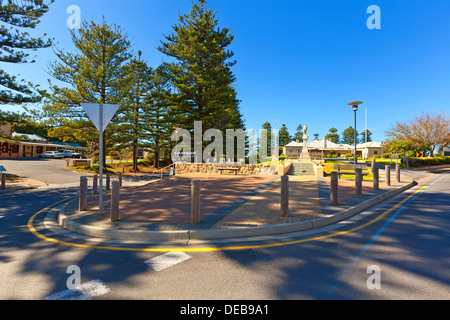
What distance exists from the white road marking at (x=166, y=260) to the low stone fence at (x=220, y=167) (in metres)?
15.1

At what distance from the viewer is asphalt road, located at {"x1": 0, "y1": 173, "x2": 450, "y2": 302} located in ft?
8.82

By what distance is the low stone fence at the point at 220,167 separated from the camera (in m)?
18.4

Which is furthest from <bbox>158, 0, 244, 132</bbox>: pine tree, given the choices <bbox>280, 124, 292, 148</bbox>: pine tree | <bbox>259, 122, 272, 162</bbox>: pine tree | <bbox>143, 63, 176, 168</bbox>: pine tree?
<bbox>280, 124, 292, 148</bbox>: pine tree

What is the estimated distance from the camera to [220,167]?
19.2 meters

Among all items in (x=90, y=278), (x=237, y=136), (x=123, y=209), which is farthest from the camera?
(x=237, y=136)

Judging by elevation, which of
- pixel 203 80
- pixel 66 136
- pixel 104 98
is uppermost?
pixel 203 80

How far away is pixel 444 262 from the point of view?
11.2ft

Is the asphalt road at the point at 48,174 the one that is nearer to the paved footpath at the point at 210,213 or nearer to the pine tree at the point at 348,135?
the paved footpath at the point at 210,213

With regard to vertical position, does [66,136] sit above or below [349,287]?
above

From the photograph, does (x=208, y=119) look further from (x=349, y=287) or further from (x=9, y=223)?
(x=349, y=287)

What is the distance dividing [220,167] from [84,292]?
653 inches

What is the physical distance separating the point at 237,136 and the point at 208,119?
8452 millimetres

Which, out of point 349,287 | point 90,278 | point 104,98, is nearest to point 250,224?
point 349,287
